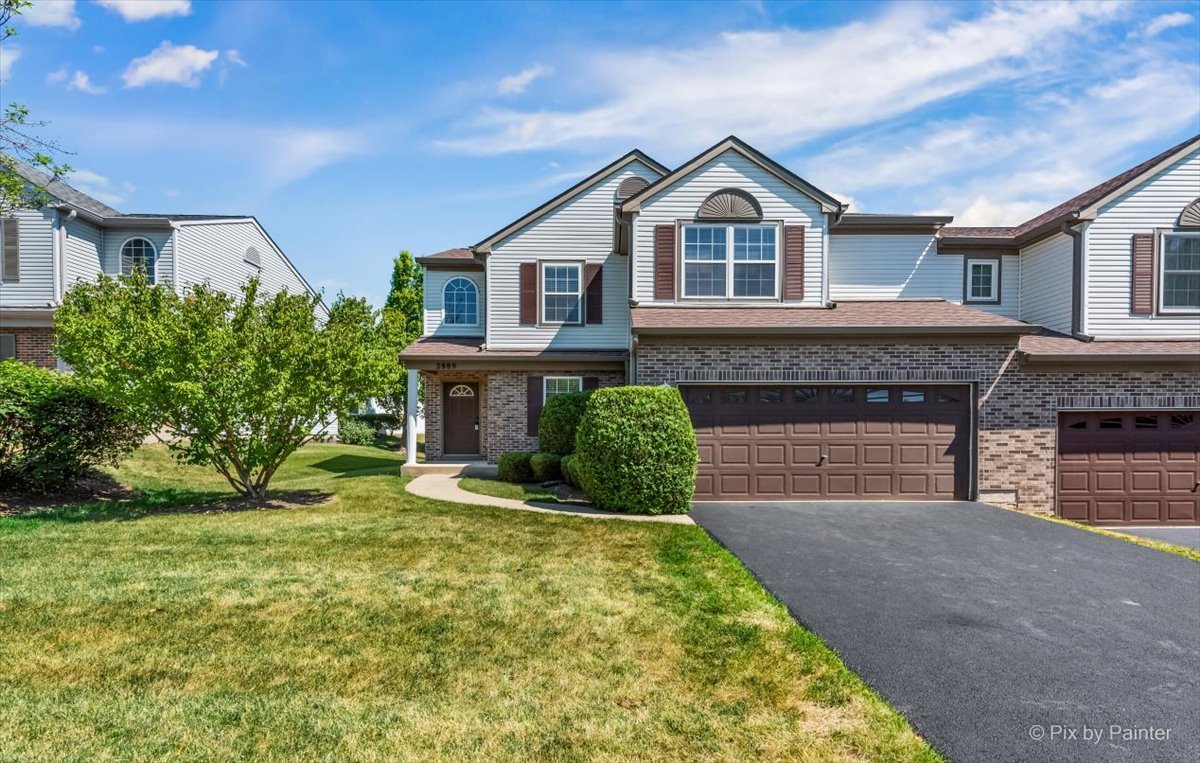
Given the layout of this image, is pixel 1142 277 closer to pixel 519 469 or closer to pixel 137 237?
pixel 519 469

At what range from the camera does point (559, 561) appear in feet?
26.3

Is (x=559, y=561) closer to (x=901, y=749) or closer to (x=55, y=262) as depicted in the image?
(x=901, y=749)

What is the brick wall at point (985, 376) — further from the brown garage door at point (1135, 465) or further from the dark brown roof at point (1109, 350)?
the brown garage door at point (1135, 465)

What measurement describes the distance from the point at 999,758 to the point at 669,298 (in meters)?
11.3

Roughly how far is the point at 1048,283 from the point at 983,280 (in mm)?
1535

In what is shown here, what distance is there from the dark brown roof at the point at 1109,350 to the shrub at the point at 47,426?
17.1 metres

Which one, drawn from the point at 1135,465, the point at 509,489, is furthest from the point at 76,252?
the point at 1135,465

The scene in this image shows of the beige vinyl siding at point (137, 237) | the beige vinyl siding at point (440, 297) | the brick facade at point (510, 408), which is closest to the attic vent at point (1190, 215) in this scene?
the brick facade at point (510, 408)

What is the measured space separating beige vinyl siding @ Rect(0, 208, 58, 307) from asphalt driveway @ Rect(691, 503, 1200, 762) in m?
21.3

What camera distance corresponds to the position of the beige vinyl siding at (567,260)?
59.2 ft

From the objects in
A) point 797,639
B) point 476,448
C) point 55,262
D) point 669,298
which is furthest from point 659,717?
point 55,262

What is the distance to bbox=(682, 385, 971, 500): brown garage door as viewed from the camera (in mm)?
12734

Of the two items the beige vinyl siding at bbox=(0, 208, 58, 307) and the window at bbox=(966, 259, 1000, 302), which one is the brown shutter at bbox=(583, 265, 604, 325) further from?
the beige vinyl siding at bbox=(0, 208, 58, 307)

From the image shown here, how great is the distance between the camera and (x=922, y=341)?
12.7m
